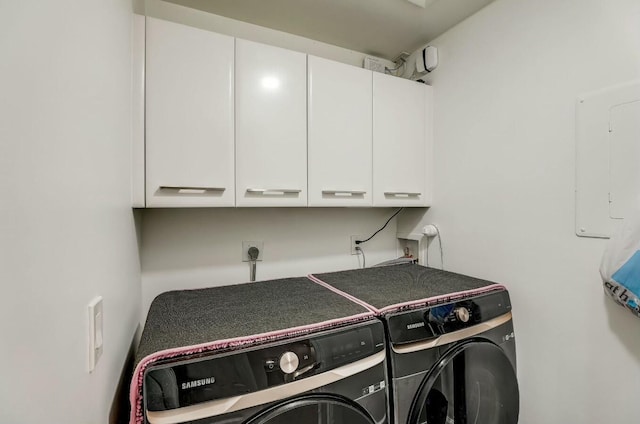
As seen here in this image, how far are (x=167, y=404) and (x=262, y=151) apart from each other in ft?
3.13

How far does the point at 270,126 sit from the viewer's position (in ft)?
4.13

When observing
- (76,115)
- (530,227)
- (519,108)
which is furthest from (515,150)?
(76,115)

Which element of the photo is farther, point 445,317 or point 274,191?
point 274,191

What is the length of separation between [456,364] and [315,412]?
575 mm

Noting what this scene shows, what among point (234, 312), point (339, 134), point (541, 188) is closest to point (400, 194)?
point (339, 134)

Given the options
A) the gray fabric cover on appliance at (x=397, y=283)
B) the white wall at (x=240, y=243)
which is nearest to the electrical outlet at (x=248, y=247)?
the white wall at (x=240, y=243)

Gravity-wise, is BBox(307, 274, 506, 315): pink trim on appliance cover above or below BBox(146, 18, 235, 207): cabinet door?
below

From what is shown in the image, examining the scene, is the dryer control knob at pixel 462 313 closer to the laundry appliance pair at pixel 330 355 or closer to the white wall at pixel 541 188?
the laundry appliance pair at pixel 330 355

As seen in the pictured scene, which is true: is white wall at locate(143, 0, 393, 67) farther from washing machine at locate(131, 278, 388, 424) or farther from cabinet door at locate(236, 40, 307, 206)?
washing machine at locate(131, 278, 388, 424)

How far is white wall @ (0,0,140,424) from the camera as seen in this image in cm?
34

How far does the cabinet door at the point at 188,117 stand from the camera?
108 cm

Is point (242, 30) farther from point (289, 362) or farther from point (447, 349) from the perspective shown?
point (447, 349)

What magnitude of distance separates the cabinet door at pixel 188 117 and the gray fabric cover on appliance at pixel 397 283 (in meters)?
0.68

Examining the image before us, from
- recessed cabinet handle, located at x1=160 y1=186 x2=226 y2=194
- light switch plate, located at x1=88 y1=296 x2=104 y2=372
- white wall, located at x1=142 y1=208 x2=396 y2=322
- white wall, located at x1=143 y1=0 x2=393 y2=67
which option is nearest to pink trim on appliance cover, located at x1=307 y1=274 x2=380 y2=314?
white wall, located at x1=142 y1=208 x2=396 y2=322
